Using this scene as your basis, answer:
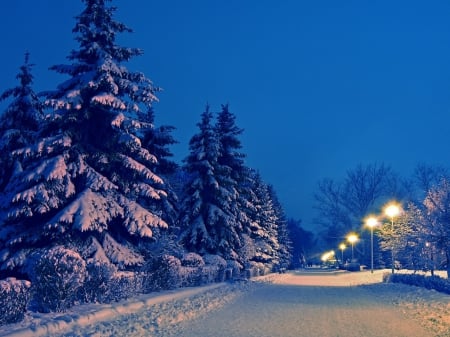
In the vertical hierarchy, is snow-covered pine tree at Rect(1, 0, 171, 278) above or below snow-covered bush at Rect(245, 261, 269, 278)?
above

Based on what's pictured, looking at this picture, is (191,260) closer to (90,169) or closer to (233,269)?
(233,269)

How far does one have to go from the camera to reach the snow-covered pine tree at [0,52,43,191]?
2083 cm

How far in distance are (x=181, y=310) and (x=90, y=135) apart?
7.79 meters

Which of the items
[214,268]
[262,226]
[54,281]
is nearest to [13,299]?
[54,281]

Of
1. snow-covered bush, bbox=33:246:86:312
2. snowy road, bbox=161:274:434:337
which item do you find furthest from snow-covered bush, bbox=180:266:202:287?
snow-covered bush, bbox=33:246:86:312

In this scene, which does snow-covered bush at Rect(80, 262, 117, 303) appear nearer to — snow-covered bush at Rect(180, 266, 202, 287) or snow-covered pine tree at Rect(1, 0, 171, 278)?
snow-covered pine tree at Rect(1, 0, 171, 278)

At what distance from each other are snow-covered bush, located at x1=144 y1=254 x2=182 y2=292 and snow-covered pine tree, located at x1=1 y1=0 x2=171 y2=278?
2.86 ft

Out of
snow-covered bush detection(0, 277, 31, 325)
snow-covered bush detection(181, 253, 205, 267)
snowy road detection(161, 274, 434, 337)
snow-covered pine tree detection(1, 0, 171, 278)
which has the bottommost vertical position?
snowy road detection(161, 274, 434, 337)

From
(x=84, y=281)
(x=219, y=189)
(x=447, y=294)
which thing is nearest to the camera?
(x=84, y=281)

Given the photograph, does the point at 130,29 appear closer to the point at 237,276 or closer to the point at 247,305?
the point at 247,305

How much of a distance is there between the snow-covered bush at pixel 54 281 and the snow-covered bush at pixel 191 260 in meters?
11.6

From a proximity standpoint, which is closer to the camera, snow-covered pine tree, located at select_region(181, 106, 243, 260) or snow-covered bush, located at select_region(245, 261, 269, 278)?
snow-covered pine tree, located at select_region(181, 106, 243, 260)

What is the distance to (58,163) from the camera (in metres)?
16.1

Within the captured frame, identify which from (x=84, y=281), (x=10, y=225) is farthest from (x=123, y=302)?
(x=10, y=225)
